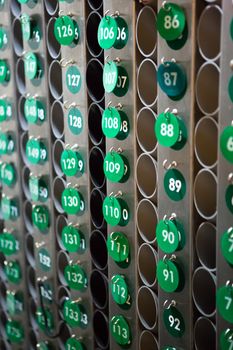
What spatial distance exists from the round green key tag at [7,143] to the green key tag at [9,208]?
160mm

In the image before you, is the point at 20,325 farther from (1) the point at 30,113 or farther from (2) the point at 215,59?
(2) the point at 215,59

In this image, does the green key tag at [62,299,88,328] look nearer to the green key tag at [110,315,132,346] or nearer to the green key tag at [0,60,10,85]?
the green key tag at [110,315,132,346]

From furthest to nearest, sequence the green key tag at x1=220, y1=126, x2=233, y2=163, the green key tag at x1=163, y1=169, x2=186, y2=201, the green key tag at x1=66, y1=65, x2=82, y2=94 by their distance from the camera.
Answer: the green key tag at x1=66, y1=65, x2=82, y2=94, the green key tag at x1=163, y1=169, x2=186, y2=201, the green key tag at x1=220, y1=126, x2=233, y2=163

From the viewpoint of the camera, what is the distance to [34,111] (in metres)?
1.39

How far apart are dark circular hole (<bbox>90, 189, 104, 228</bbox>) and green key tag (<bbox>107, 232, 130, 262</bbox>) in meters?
0.09

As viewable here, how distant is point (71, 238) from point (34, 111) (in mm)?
381

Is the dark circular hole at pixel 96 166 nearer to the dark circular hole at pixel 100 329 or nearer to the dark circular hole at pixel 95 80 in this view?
the dark circular hole at pixel 95 80

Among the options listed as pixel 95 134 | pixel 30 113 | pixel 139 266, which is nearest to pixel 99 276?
pixel 139 266

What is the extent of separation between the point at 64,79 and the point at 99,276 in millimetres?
543

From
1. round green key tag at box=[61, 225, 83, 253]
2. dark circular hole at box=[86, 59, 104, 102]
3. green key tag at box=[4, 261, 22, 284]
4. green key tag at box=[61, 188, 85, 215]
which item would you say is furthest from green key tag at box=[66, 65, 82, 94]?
green key tag at box=[4, 261, 22, 284]

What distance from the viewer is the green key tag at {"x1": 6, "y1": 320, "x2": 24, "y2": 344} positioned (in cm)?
169

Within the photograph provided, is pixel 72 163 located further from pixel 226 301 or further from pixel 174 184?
pixel 226 301

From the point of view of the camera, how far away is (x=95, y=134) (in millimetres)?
1254

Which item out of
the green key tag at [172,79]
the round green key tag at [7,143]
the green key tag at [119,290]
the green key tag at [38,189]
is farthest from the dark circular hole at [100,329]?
the green key tag at [172,79]
